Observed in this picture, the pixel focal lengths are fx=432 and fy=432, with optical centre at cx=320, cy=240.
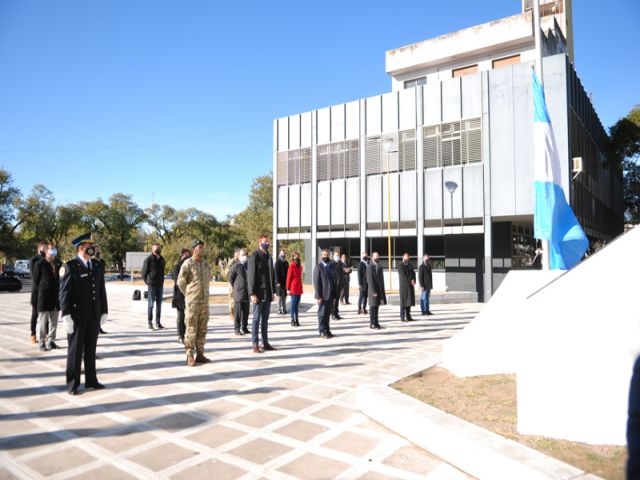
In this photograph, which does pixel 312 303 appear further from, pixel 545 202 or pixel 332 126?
pixel 332 126

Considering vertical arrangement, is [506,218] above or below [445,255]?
above

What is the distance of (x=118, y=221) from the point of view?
213ft

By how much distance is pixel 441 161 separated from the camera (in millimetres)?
22641

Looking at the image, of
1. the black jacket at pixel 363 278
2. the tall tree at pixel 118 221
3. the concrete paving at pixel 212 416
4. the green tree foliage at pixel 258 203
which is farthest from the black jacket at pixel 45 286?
the tall tree at pixel 118 221

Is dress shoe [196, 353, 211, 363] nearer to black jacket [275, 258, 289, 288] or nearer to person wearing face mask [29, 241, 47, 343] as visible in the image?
person wearing face mask [29, 241, 47, 343]

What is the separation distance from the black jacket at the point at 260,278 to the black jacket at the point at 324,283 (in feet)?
5.33


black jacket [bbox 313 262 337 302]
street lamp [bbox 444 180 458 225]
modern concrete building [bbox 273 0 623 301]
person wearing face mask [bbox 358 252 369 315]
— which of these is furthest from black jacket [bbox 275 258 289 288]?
street lamp [bbox 444 180 458 225]

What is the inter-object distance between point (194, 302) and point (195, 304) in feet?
0.12

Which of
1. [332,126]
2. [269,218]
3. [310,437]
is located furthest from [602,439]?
[269,218]

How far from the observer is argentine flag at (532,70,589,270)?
24.2 ft

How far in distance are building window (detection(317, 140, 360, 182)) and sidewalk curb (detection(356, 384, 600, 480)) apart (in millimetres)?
21759

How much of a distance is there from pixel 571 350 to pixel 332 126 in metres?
24.4

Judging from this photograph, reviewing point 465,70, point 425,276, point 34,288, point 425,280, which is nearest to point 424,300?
point 425,280

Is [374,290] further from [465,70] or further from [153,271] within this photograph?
[465,70]
